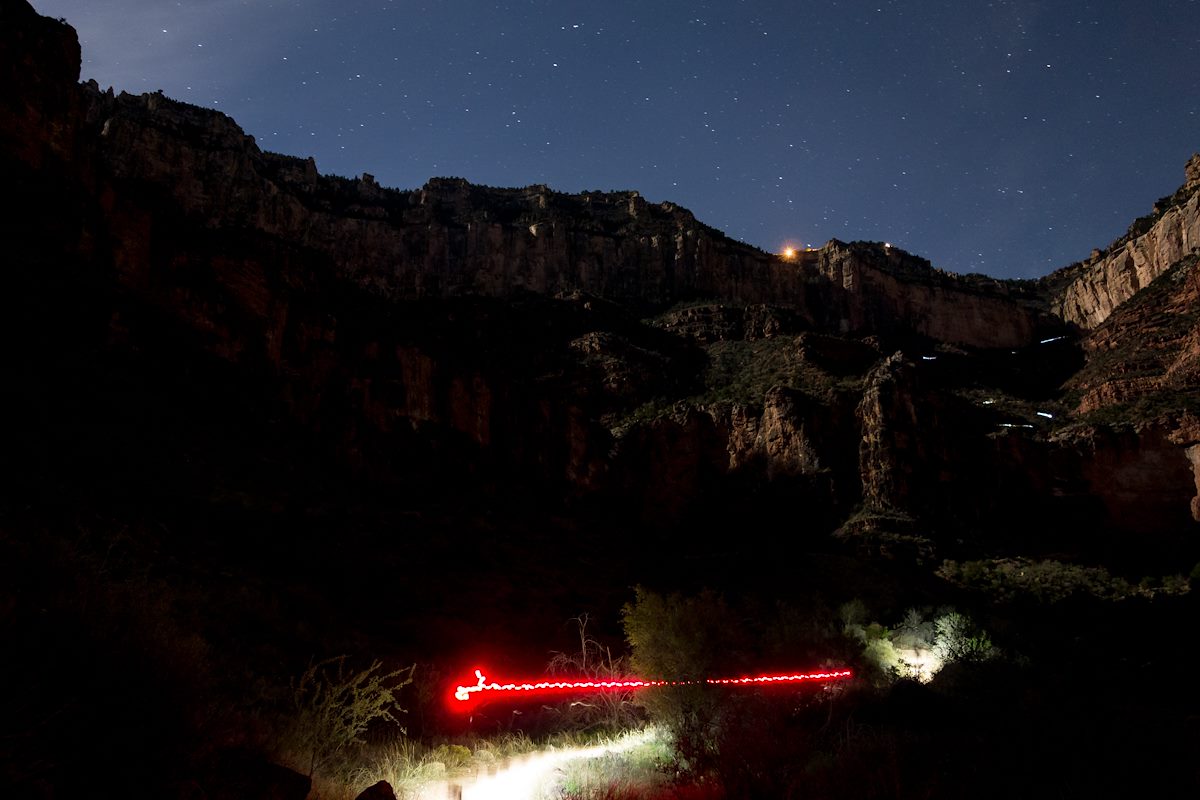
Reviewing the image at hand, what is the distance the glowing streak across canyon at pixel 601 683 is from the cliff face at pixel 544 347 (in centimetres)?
1637

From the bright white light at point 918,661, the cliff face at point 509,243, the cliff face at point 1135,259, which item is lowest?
the bright white light at point 918,661

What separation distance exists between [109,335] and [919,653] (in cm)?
3535

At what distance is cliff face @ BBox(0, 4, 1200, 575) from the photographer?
1200 inches

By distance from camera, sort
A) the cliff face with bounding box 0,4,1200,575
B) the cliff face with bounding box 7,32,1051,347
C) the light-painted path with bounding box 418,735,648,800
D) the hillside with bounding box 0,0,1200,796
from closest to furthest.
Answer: the light-painted path with bounding box 418,735,648,800
the hillside with bounding box 0,0,1200,796
the cliff face with bounding box 0,4,1200,575
the cliff face with bounding box 7,32,1051,347

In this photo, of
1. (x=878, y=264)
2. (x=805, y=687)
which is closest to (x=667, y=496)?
(x=805, y=687)

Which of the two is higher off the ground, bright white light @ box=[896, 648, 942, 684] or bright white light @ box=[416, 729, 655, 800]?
bright white light @ box=[416, 729, 655, 800]

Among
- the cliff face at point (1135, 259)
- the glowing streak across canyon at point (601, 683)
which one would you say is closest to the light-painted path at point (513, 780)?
the glowing streak across canyon at point (601, 683)

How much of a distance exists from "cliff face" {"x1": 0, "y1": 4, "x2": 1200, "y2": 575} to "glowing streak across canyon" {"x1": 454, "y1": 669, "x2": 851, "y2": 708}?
16.4 m

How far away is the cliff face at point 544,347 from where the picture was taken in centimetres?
3047

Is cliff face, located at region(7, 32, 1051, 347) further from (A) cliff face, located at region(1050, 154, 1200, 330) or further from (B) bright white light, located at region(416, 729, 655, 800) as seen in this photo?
(B) bright white light, located at region(416, 729, 655, 800)

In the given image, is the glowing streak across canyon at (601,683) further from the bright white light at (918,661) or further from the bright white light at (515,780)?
the bright white light at (918,661)

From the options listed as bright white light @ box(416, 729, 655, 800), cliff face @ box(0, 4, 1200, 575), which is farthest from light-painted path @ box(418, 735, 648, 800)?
cliff face @ box(0, 4, 1200, 575)

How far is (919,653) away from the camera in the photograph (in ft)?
94.3

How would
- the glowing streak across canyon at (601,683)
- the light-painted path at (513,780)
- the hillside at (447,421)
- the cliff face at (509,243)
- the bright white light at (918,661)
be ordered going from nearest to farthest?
the light-painted path at (513,780) < the glowing streak across canyon at (601,683) < the hillside at (447,421) < the bright white light at (918,661) < the cliff face at (509,243)
